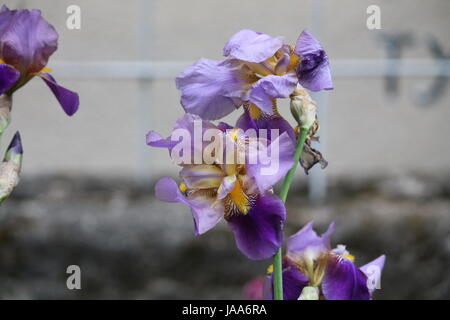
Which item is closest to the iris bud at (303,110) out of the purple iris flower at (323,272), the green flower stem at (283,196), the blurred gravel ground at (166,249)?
the green flower stem at (283,196)

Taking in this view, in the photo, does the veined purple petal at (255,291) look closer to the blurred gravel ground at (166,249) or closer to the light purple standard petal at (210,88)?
the light purple standard petal at (210,88)

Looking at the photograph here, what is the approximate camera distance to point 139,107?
2168 mm

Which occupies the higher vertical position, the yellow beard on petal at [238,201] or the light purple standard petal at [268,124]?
the light purple standard petal at [268,124]

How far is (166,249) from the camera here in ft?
6.25

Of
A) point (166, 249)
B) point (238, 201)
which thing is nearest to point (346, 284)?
point (238, 201)

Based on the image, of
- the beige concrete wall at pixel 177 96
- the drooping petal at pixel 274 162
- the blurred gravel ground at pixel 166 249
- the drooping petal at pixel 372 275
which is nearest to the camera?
the drooping petal at pixel 274 162

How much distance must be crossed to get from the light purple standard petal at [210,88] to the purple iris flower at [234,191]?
0.4 inches

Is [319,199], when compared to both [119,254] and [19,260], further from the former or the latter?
[19,260]

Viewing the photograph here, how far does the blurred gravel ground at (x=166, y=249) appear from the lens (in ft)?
6.18

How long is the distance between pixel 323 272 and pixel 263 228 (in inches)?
4.6

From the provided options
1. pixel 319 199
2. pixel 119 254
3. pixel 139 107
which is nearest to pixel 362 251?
pixel 319 199

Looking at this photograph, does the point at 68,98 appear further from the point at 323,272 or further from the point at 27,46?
the point at 323,272

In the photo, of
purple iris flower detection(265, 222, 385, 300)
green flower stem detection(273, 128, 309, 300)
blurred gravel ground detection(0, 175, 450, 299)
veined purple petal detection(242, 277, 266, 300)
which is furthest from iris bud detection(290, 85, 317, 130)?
blurred gravel ground detection(0, 175, 450, 299)
